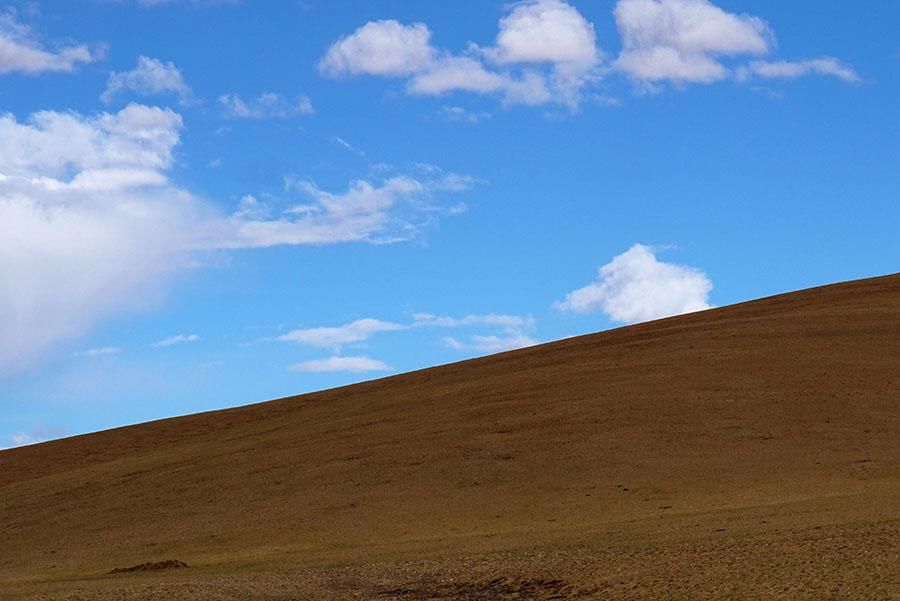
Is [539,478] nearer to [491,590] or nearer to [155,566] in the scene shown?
[155,566]

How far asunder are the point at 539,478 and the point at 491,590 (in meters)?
7.57

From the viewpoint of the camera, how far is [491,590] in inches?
517

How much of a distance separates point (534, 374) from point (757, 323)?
21.1 ft

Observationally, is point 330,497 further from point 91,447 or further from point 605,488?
point 91,447

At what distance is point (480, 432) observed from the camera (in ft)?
79.7

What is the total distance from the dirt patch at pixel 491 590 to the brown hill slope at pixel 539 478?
0.16 ft

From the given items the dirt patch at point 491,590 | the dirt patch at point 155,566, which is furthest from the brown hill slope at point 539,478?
the dirt patch at point 155,566

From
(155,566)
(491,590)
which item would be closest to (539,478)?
(155,566)

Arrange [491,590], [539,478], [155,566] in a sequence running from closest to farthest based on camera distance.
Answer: [491,590], [155,566], [539,478]

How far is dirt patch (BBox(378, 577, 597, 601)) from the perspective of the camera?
12.6 meters

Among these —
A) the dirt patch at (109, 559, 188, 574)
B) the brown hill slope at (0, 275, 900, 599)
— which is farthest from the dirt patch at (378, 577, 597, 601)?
the dirt patch at (109, 559, 188, 574)

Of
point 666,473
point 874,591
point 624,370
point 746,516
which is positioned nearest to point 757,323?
point 624,370

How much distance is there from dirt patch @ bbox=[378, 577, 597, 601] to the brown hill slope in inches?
1.9

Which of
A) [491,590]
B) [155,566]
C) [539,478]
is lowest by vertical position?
[491,590]
